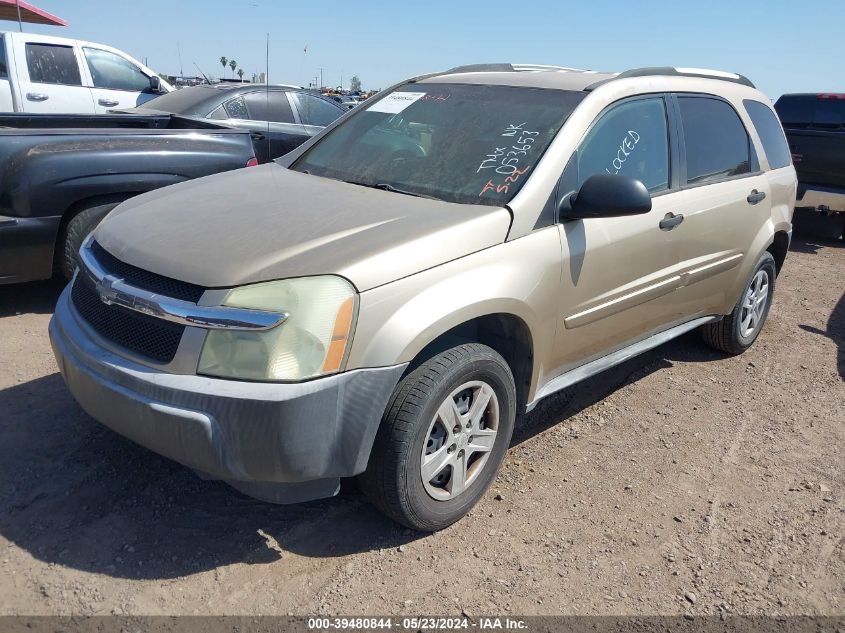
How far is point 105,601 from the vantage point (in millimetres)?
2484

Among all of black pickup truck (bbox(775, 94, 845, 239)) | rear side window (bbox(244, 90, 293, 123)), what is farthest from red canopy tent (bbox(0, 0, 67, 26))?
black pickup truck (bbox(775, 94, 845, 239))

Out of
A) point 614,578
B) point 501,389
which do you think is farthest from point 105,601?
point 614,578

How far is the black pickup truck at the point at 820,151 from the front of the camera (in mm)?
8617

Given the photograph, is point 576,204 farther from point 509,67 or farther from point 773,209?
point 773,209

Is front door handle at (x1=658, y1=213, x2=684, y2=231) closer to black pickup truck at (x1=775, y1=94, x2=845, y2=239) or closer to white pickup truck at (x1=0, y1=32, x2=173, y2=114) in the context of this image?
black pickup truck at (x1=775, y1=94, x2=845, y2=239)

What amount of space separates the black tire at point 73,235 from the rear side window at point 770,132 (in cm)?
434

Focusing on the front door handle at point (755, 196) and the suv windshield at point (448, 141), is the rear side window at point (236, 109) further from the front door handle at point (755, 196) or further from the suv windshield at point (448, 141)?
the front door handle at point (755, 196)

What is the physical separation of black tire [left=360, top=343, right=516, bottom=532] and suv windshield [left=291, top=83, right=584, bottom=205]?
0.74 meters

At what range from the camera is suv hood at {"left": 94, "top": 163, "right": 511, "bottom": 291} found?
101 inches

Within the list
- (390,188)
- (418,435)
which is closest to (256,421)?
(418,435)

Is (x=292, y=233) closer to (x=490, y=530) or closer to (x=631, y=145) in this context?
(x=490, y=530)

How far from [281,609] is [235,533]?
0.48 m

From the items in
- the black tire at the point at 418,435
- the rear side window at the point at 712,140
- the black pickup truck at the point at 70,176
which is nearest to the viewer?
the black tire at the point at 418,435

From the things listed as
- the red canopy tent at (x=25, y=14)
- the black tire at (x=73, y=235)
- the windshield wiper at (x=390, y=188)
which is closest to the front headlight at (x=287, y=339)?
the windshield wiper at (x=390, y=188)
